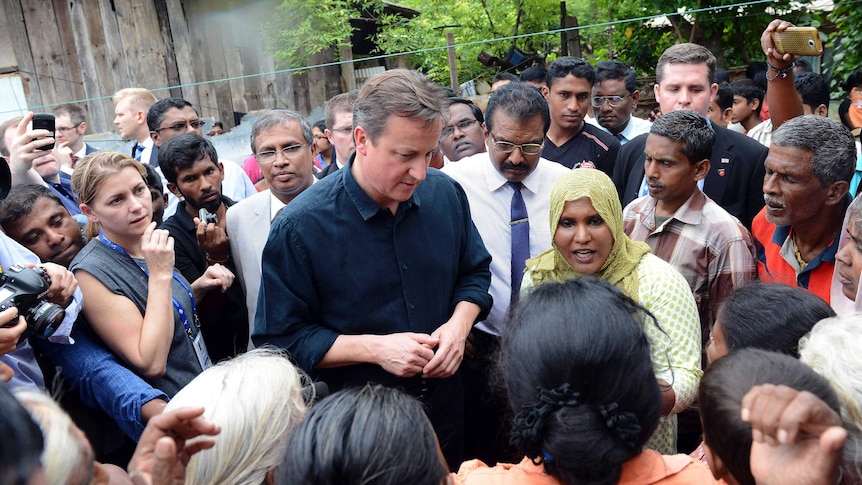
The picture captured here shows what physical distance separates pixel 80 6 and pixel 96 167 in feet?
21.3

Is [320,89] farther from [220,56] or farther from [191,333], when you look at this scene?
[191,333]

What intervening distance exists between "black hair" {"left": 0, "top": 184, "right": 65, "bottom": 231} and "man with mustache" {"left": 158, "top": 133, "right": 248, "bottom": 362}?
701 mm

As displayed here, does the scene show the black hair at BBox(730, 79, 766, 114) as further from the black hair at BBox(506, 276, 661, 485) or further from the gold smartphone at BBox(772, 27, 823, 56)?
the black hair at BBox(506, 276, 661, 485)

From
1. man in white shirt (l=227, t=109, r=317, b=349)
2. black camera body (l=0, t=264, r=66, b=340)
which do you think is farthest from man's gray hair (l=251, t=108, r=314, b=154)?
black camera body (l=0, t=264, r=66, b=340)

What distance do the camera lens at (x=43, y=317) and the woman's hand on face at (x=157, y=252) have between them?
415 mm

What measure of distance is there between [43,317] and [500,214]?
6.89 ft

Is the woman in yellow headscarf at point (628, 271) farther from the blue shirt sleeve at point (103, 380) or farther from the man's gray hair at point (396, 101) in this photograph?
the blue shirt sleeve at point (103, 380)

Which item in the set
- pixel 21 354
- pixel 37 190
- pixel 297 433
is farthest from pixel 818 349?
pixel 37 190

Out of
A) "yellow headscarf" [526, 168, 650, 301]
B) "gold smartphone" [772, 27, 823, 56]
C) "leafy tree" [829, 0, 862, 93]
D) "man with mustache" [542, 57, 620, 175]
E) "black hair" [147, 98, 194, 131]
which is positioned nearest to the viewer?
"yellow headscarf" [526, 168, 650, 301]

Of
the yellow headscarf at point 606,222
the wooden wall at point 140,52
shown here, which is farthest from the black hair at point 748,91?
the wooden wall at point 140,52

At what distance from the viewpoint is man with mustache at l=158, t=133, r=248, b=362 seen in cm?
353

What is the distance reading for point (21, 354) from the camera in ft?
8.38

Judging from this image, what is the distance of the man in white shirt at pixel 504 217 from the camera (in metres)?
3.37

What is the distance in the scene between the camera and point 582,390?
1.64m
